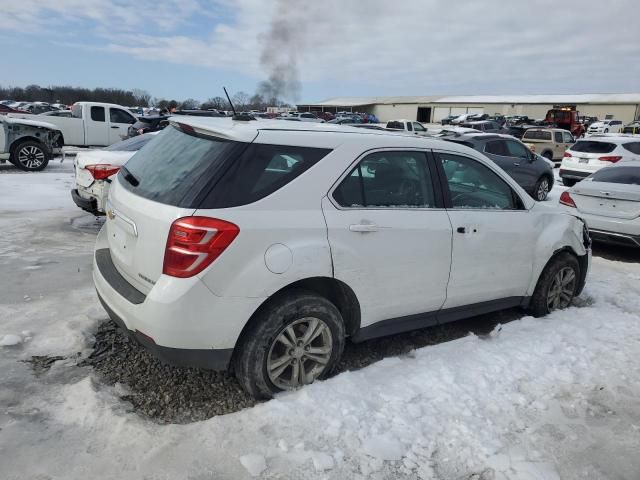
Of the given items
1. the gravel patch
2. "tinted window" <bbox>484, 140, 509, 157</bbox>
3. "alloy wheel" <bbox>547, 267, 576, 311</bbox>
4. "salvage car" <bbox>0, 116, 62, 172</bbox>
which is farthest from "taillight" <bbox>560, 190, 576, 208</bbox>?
"salvage car" <bbox>0, 116, 62, 172</bbox>

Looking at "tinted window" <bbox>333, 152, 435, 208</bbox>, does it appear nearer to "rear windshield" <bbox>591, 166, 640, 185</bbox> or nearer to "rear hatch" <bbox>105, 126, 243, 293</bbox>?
"rear hatch" <bbox>105, 126, 243, 293</bbox>

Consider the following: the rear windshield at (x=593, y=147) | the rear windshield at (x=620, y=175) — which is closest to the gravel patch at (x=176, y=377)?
the rear windshield at (x=620, y=175)

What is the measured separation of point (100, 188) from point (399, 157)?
4694 millimetres

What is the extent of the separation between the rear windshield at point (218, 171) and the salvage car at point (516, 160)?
9819 millimetres

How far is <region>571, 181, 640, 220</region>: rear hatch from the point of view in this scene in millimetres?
7051

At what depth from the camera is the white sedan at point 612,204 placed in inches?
276

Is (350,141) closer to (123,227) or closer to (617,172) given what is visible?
(123,227)

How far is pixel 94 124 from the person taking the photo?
1698cm

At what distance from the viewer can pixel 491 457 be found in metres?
2.68

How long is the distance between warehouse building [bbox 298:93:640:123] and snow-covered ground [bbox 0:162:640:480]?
7320 centimetres

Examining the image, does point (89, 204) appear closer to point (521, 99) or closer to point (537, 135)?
point (537, 135)

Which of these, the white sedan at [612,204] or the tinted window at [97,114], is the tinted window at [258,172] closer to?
the white sedan at [612,204]

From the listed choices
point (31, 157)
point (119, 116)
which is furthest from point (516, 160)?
point (119, 116)

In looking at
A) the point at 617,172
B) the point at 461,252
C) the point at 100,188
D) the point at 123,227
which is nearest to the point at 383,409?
the point at 461,252
